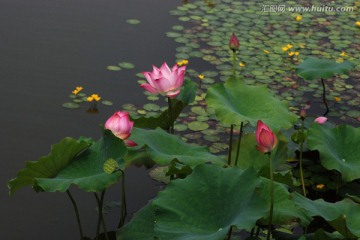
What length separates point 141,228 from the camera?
2.08 m

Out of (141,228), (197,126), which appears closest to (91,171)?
(141,228)

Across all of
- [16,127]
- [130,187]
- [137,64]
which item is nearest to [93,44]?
[137,64]

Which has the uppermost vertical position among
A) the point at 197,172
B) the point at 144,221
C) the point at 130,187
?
the point at 197,172

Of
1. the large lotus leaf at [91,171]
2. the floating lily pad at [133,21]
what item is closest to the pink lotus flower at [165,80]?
the large lotus leaf at [91,171]

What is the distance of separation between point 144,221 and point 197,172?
303 mm

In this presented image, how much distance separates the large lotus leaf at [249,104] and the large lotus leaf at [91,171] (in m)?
0.35

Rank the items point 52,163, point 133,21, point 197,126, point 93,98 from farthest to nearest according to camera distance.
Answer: point 133,21
point 93,98
point 197,126
point 52,163

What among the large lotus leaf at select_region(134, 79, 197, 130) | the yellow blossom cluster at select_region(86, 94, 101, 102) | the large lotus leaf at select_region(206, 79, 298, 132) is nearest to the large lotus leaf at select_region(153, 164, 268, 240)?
the large lotus leaf at select_region(206, 79, 298, 132)

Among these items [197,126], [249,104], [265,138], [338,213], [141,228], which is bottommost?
[197,126]

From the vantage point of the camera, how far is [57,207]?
8.45ft

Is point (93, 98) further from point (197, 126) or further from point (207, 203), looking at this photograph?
point (207, 203)

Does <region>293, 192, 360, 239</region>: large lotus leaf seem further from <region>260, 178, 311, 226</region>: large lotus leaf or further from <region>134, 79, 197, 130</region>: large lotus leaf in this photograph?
<region>134, 79, 197, 130</region>: large lotus leaf

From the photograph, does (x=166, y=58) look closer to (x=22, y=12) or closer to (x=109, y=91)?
(x=109, y=91)

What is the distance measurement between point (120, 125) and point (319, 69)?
130cm
